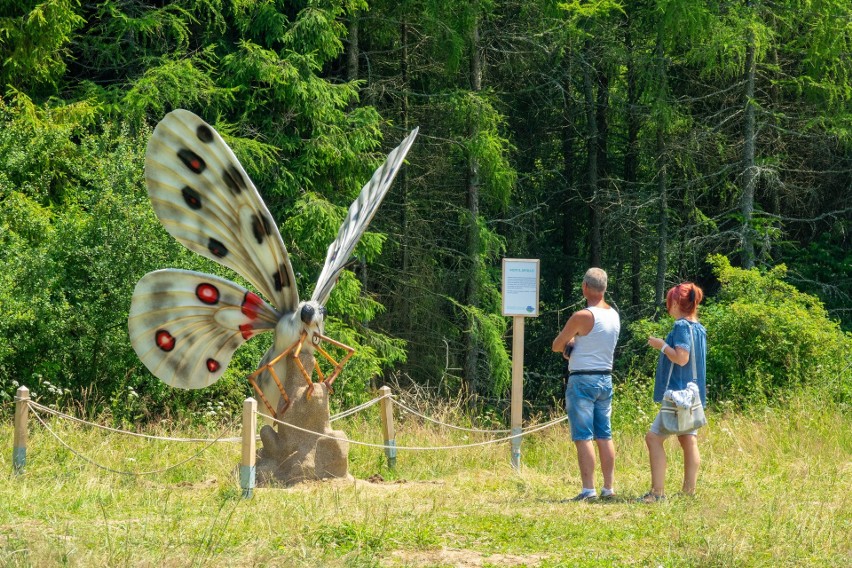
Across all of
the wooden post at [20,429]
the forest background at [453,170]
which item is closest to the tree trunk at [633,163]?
the forest background at [453,170]

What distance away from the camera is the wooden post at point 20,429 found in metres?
9.41

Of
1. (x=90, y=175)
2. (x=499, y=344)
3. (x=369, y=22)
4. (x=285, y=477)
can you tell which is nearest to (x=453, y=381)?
(x=499, y=344)

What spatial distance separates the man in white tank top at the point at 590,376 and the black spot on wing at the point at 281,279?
264 centimetres

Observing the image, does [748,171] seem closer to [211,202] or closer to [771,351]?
[771,351]

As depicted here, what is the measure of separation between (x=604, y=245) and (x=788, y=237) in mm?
4029

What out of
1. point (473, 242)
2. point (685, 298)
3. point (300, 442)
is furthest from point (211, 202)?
point (473, 242)

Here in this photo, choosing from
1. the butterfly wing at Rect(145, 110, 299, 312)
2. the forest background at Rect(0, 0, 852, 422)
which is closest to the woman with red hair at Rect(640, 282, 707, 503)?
the butterfly wing at Rect(145, 110, 299, 312)

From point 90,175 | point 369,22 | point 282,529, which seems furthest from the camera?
point 369,22

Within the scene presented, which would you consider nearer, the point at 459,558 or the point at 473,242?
the point at 459,558

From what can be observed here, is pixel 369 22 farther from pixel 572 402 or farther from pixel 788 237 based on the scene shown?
pixel 572 402

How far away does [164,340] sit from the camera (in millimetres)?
9375

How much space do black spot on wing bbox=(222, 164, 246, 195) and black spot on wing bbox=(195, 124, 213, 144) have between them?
0.95 ft

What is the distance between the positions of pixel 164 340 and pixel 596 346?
12.2 ft

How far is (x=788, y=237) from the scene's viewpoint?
2172 cm
